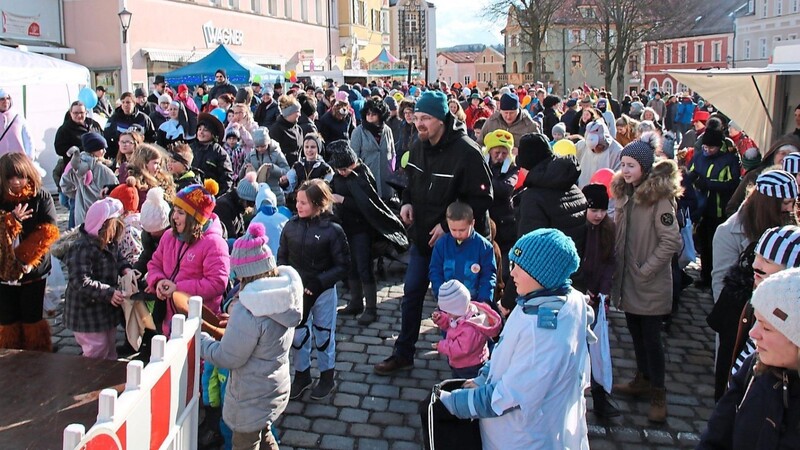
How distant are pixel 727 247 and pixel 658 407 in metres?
1.26

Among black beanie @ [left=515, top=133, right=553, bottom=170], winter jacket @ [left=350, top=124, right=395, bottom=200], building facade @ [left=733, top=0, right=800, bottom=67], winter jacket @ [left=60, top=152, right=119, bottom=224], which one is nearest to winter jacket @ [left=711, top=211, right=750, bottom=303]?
black beanie @ [left=515, top=133, right=553, bottom=170]

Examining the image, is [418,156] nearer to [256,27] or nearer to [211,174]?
[211,174]

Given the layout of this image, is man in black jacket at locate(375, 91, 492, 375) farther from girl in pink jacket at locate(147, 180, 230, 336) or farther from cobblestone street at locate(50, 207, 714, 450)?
girl in pink jacket at locate(147, 180, 230, 336)

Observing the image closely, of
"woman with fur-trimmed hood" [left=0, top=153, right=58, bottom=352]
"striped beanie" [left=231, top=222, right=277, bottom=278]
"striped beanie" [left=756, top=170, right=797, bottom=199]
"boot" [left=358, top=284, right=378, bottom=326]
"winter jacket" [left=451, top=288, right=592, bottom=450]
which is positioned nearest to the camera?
"winter jacket" [left=451, top=288, right=592, bottom=450]

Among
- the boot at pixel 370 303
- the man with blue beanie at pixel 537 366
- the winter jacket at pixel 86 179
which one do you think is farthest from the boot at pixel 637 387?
the winter jacket at pixel 86 179

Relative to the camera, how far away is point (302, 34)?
148ft

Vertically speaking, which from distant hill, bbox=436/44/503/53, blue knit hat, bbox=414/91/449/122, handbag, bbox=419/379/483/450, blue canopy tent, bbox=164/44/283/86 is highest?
distant hill, bbox=436/44/503/53

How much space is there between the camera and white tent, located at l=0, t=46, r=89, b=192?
457 inches

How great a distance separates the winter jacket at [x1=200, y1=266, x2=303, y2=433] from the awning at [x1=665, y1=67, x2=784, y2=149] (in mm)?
8481

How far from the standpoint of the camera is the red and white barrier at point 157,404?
211cm

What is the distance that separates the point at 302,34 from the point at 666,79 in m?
49.1

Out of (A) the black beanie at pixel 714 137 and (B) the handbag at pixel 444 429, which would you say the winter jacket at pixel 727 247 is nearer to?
(B) the handbag at pixel 444 429

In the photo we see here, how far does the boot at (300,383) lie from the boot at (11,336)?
207 centimetres

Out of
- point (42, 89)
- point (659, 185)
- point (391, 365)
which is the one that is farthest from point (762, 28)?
point (391, 365)
